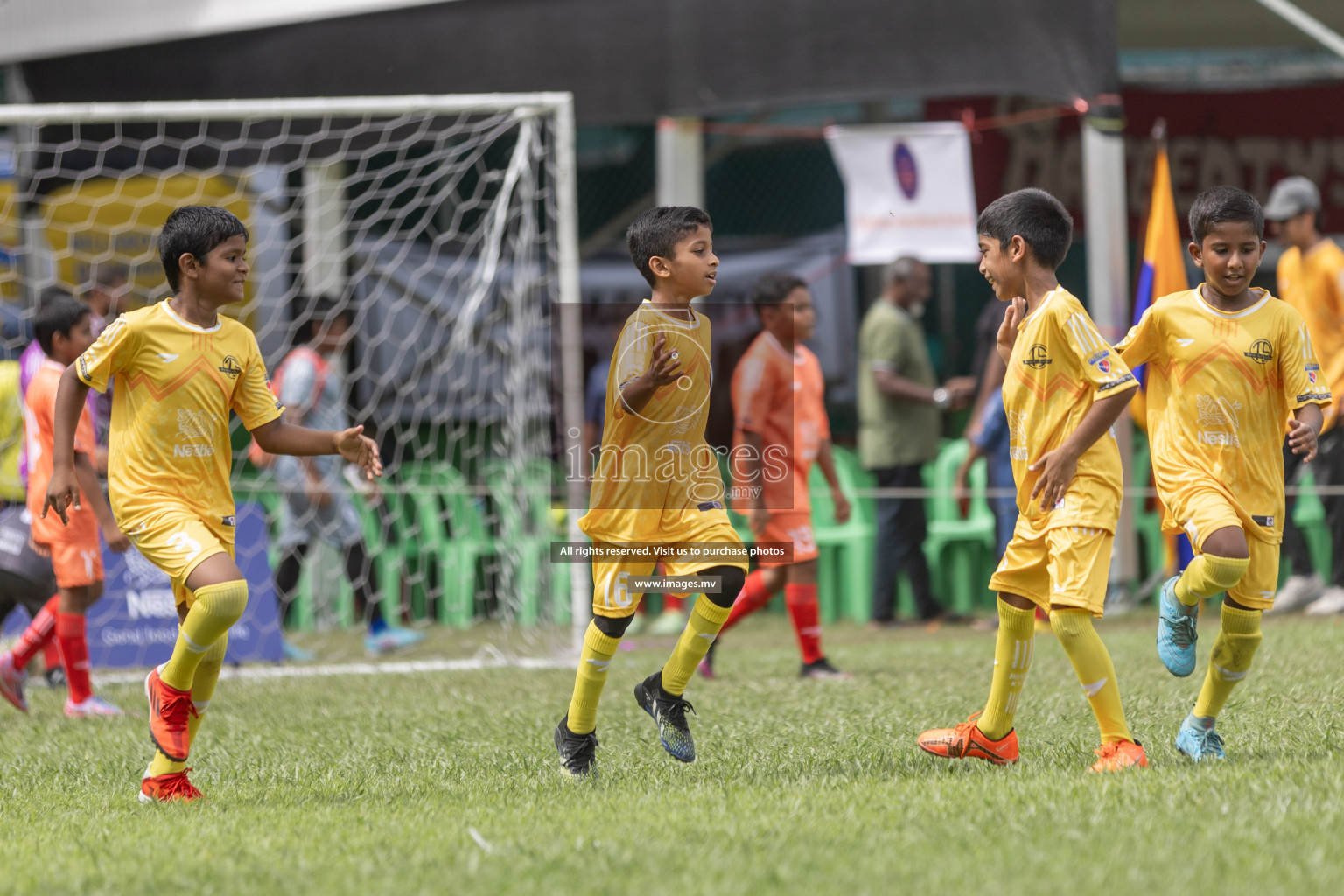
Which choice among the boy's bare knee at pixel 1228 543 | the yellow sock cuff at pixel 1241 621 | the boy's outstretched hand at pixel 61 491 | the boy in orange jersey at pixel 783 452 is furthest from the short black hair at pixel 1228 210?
the boy's outstretched hand at pixel 61 491

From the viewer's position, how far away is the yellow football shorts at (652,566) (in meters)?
4.64

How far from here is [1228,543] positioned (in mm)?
4348

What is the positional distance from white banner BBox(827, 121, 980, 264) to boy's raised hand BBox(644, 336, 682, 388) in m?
5.76

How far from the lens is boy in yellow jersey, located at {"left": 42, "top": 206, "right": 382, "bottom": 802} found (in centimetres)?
453

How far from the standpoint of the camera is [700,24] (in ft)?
33.0

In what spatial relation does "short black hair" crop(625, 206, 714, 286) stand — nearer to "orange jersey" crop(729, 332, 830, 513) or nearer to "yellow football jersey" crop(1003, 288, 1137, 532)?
"yellow football jersey" crop(1003, 288, 1137, 532)

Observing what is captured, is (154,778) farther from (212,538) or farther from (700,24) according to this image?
(700,24)

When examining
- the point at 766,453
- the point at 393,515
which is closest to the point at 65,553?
the point at 766,453

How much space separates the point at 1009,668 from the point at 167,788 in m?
2.58

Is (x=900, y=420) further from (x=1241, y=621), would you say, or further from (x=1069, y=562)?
(x=1069, y=562)

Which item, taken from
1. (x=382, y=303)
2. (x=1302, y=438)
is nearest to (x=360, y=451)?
(x=1302, y=438)

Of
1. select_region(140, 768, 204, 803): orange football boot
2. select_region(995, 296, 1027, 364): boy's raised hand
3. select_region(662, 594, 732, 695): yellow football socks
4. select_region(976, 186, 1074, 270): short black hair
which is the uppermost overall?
select_region(976, 186, 1074, 270): short black hair

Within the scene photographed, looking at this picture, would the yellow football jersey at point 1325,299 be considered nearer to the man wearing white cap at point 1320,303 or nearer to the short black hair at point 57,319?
the man wearing white cap at point 1320,303

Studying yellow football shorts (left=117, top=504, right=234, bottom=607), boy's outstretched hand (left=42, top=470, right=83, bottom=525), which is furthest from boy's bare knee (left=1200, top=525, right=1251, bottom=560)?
boy's outstretched hand (left=42, top=470, right=83, bottom=525)
